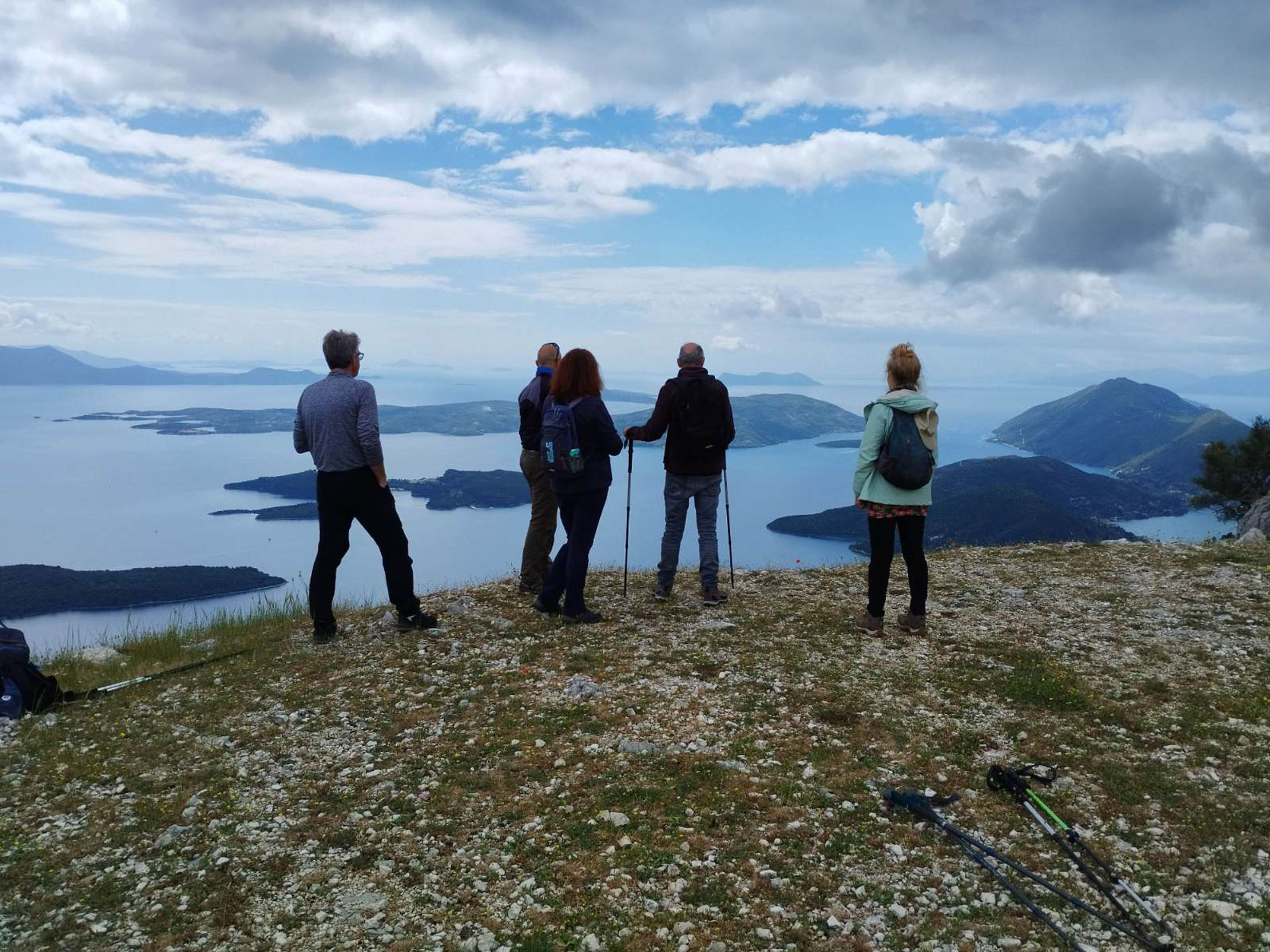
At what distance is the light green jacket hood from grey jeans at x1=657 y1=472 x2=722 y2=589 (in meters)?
1.88

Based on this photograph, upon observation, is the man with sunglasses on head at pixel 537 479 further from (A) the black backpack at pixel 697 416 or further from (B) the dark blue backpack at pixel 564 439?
(A) the black backpack at pixel 697 416

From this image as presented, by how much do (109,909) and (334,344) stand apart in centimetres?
527

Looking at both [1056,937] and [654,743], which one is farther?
[654,743]

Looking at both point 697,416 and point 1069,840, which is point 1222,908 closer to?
point 1069,840

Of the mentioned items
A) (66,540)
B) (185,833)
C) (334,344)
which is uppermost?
(334,344)

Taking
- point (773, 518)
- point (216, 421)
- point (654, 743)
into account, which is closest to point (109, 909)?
point (654, 743)

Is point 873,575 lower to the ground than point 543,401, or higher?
lower

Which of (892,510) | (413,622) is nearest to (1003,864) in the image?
(892,510)

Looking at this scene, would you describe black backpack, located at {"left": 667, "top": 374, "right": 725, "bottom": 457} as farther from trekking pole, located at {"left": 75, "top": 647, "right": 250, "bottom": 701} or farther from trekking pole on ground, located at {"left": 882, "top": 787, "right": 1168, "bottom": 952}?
trekking pole, located at {"left": 75, "top": 647, "right": 250, "bottom": 701}

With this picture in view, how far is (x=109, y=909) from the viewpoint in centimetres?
405

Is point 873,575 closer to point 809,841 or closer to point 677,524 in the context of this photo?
point 677,524

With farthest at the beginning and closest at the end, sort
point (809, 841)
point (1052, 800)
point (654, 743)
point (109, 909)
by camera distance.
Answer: point (654, 743) → point (1052, 800) → point (809, 841) → point (109, 909)

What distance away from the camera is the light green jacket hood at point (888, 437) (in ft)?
25.8

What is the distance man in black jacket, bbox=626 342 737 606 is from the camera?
29.7 ft
